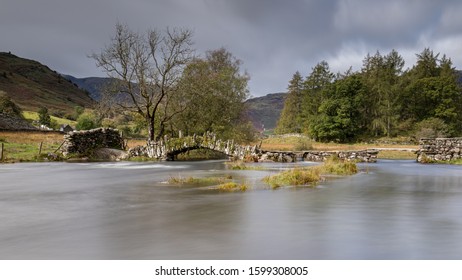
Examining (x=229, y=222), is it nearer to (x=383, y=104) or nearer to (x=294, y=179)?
(x=294, y=179)

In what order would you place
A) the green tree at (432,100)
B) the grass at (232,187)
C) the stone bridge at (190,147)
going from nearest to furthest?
A: the grass at (232,187) < the stone bridge at (190,147) < the green tree at (432,100)

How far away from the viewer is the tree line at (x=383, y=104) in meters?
87.0

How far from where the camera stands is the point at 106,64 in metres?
43.4

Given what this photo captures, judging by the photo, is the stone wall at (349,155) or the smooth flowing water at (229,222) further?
the stone wall at (349,155)

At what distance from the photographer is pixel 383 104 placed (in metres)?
93.2

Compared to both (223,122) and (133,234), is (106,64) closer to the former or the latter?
(223,122)

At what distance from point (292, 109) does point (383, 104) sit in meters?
23.3

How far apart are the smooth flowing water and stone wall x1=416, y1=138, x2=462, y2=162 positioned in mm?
22305

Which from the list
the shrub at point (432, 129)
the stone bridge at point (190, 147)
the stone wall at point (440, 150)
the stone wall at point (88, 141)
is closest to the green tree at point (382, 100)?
the shrub at point (432, 129)

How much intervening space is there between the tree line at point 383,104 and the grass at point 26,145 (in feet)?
170

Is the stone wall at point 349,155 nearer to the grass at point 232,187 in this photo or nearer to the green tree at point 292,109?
the grass at point 232,187

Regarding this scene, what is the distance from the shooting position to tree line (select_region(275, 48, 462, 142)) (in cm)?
8700
